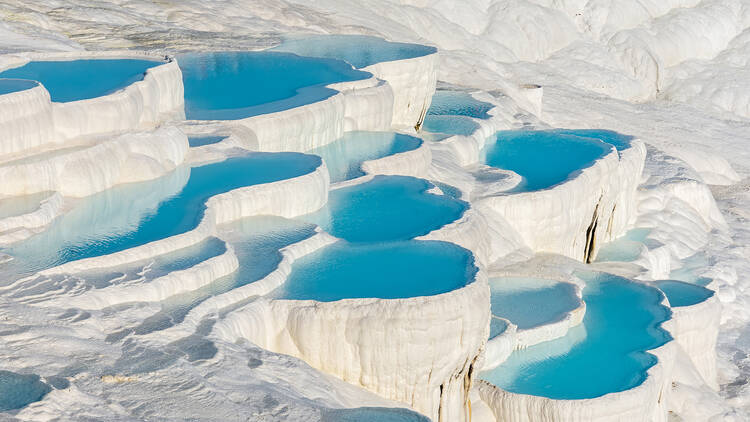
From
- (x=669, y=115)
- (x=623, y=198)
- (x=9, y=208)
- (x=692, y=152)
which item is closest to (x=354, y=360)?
(x=9, y=208)

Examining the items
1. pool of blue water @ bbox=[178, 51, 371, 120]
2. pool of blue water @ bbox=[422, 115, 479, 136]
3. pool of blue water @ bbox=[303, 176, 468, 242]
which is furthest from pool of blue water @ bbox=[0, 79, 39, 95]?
pool of blue water @ bbox=[422, 115, 479, 136]

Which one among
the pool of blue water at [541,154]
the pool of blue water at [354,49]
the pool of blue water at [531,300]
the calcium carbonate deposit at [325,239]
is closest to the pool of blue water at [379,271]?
the calcium carbonate deposit at [325,239]

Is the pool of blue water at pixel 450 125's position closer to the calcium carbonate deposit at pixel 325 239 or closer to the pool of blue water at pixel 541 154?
the calcium carbonate deposit at pixel 325 239

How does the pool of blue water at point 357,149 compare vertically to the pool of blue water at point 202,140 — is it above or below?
below

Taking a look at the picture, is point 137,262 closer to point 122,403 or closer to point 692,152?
point 122,403

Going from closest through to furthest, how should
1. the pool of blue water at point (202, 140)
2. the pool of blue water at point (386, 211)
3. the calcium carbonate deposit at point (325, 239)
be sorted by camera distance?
the calcium carbonate deposit at point (325, 239) → the pool of blue water at point (386, 211) → the pool of blue water at point (202, 140)

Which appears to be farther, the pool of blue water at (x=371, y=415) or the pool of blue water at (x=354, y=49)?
the pool of blue water at (x=354, y=49)

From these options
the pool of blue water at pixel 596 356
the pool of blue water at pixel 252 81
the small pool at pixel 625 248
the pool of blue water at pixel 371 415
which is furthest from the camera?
the small pool at pixel 625 248
